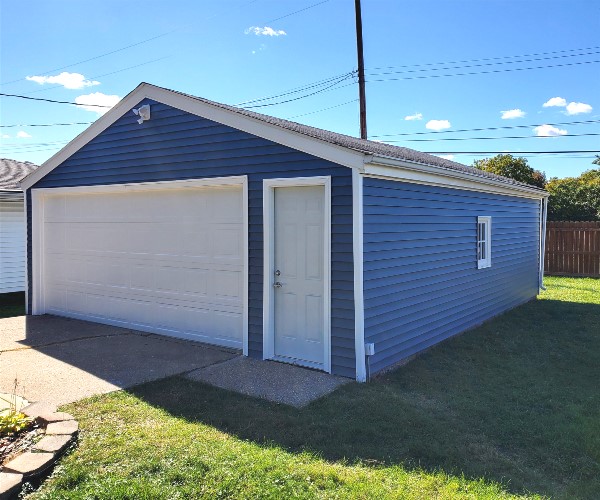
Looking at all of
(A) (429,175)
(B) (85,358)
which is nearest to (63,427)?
(B) (85,358)

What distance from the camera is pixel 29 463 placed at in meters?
3.28

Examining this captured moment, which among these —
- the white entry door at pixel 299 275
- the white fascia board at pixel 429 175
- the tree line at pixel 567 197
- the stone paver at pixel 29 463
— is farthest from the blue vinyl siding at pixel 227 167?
the tree line at pixel 567 197

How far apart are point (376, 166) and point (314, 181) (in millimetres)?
717

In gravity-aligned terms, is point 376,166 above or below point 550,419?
above

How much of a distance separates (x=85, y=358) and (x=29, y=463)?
10.2ft

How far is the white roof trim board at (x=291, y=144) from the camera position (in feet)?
17.6

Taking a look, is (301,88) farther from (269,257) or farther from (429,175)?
(269,257)

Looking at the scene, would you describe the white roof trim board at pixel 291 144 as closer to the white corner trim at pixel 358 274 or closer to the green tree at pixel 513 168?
the white corner trim at pixel 358 274

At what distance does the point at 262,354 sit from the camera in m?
6.16

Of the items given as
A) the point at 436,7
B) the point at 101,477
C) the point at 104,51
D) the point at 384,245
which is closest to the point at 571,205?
the point at 436,7

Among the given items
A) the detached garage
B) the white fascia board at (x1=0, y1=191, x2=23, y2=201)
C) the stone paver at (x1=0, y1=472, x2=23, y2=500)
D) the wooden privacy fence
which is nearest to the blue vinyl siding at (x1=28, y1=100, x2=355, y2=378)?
the detached garage

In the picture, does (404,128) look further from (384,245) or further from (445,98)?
(384,245)

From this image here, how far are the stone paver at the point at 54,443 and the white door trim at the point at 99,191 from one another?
2.87 m

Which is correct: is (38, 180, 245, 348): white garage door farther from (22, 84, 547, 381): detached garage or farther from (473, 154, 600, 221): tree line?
(473, 154, 600, 221): tree line
